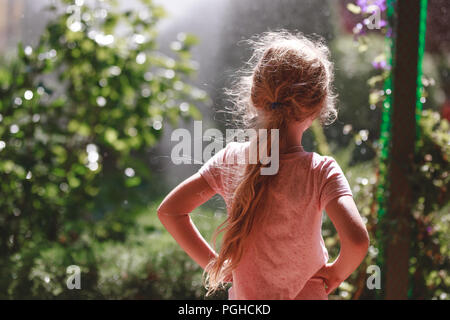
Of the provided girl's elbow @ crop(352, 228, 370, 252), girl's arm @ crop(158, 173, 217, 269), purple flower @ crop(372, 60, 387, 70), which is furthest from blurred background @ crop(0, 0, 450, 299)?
girl's elbow @ crop(352, 228, 370, 252)

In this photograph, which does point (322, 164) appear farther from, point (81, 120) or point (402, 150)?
point (81, 120)

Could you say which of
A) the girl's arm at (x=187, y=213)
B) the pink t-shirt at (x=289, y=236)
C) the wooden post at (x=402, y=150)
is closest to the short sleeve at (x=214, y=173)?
the girl's arm at (x=187, y=213)

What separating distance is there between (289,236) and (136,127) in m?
1.31

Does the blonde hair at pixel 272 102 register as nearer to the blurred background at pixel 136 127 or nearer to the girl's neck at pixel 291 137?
the girl's neck at pixel 291 137

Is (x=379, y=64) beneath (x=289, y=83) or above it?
above

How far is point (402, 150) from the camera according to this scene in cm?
185

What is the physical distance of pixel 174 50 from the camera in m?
2.17

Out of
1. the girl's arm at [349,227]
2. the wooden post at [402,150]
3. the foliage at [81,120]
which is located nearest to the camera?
the girl's arm at [349,227]

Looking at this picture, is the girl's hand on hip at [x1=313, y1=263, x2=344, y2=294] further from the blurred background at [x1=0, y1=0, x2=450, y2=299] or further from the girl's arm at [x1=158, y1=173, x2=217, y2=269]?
→ the blurred background at [x1=0, y1=0, x2=450, y2=299]

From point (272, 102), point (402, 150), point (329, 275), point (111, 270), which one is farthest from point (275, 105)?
point (111, 270)

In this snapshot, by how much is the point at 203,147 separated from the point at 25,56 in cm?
104

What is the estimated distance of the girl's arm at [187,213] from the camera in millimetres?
1186

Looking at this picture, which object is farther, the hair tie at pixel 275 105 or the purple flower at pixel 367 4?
the purple flower at pixel 367 4

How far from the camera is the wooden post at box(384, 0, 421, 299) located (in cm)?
184
